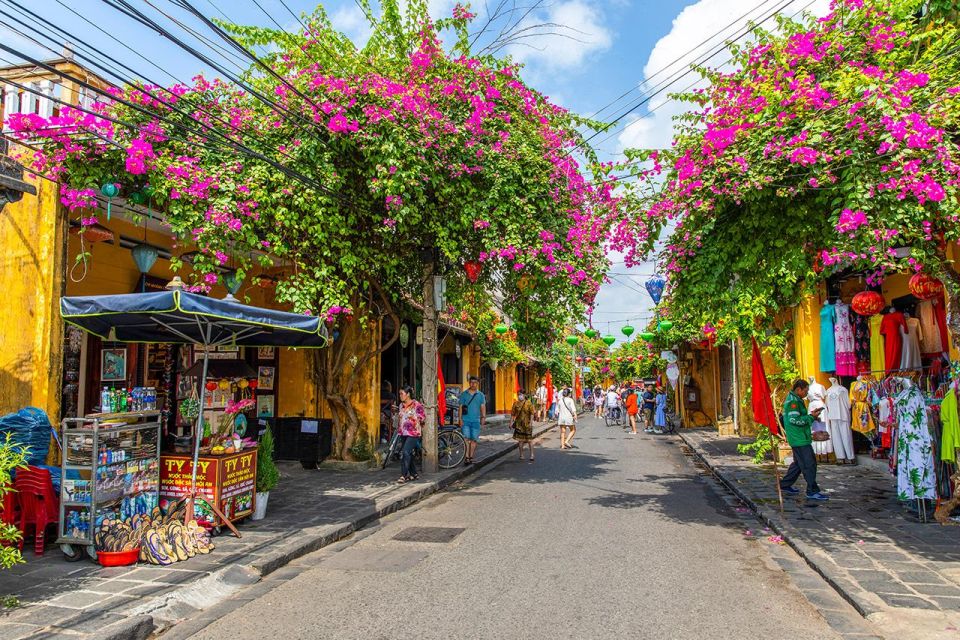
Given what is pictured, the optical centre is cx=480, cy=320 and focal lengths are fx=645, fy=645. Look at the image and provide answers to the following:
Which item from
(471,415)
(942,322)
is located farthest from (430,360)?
(942,322)

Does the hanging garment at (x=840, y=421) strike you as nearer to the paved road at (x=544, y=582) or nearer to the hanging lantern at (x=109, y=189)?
the paved road at (x=544, y=582)

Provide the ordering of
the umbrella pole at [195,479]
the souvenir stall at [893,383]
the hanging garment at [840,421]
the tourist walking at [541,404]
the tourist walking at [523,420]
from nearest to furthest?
the umbrella pole at [195,479] < the souvenir stall at [893,383] < the hanging garment at [840,421] < the tourist walking at [523,420] < the tourist walking at [541,404]

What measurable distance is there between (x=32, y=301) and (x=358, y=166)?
200 inches

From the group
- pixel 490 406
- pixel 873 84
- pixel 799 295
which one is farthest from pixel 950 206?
pixel 490 406

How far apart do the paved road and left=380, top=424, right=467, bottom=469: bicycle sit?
366cm

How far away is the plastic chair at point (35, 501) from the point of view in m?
6.85

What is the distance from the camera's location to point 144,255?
10.7 m

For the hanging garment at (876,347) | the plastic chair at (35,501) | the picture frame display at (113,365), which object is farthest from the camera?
the hanging garment at (876,347)

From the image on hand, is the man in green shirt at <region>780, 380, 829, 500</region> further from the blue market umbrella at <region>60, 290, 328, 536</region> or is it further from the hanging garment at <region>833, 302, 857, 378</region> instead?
the blue market umbrella at <region>60, 290, 328, 536</region>

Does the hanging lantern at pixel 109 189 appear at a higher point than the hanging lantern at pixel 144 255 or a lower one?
higher

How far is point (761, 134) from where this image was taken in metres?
7.12

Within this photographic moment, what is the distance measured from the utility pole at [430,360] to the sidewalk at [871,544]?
567 cm

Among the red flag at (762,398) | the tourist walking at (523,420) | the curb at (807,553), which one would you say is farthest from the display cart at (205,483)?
the tourist walking at (523,420)

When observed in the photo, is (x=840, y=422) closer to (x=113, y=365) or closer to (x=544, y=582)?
(x=544, y=582)
